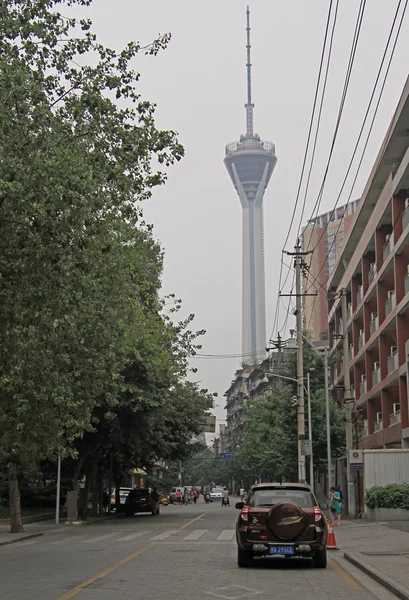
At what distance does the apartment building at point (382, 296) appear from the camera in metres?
40.6

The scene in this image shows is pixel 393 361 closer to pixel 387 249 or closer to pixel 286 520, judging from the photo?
pixel 387 249

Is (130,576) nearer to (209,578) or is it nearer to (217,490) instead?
(209,578)

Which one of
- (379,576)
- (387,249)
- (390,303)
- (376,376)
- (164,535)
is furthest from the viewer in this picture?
(376,376)

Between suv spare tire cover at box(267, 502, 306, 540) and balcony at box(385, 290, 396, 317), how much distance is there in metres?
28.0

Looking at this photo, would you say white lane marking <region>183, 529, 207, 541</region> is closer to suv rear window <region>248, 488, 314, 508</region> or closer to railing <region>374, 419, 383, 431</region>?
suv rear window <region>248, 488, 314, 508</region>

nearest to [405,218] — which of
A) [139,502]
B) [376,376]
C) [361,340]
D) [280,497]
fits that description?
[376,376]

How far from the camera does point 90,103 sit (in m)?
17.0

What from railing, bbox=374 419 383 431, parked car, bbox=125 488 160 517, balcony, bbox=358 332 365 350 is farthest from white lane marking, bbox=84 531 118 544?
balcony, bbox=358 332 365 350

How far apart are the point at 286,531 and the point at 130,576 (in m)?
2.92

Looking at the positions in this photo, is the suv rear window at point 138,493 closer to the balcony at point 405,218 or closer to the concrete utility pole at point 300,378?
the concrete utility pole at point 300,378

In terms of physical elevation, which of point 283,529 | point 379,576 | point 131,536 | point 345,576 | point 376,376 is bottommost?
point 131,536

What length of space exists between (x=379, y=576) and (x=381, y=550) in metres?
6.44

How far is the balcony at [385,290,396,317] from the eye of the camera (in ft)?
142

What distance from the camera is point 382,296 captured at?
47.0m
